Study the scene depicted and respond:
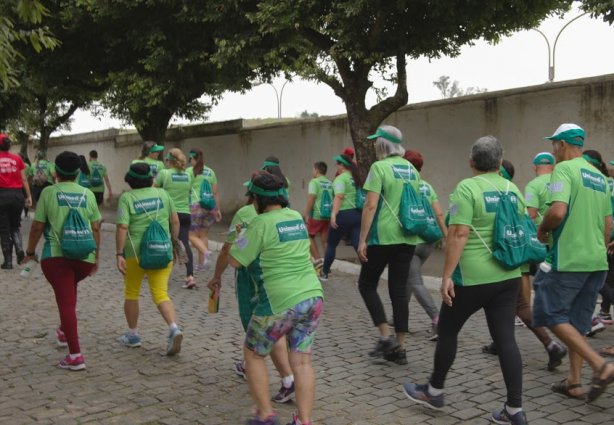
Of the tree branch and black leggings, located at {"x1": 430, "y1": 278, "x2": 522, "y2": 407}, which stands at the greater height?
the tree branch

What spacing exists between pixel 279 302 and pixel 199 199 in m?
6.14

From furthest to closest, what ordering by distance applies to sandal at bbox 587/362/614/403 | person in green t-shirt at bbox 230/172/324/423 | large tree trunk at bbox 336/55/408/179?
large tree trunk at bbox 336/55/408/179
sandal at bbox 587/362/614/403
person in green t-shirt at bbox 230/172/324/423

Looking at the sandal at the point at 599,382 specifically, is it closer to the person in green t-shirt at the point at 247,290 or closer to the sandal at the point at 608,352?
the sandal at the point at 608,352

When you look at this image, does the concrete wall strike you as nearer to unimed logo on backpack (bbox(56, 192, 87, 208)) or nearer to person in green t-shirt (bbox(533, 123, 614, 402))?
person in green t-shirt (bbox(533, 123, 614, 402))

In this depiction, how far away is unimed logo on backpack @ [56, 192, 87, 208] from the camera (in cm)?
588

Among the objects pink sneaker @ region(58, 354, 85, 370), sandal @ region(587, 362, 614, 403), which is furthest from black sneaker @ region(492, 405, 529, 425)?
pink sneaker @ region(58, 354, 85, 370)

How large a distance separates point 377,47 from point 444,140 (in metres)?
2.73

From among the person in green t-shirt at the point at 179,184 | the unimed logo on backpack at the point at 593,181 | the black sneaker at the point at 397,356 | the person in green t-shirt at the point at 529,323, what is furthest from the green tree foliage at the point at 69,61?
the unimed logo on backpack at the point at 593,181

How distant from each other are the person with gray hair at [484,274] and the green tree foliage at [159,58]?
32.9 feet

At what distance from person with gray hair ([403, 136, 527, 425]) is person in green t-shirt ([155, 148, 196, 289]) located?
5256mm

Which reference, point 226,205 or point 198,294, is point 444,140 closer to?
point 198,294

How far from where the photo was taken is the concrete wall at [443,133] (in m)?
11.7

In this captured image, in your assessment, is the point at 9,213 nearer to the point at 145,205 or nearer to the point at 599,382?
the point at 145,205

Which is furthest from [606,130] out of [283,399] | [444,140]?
[283,399]
